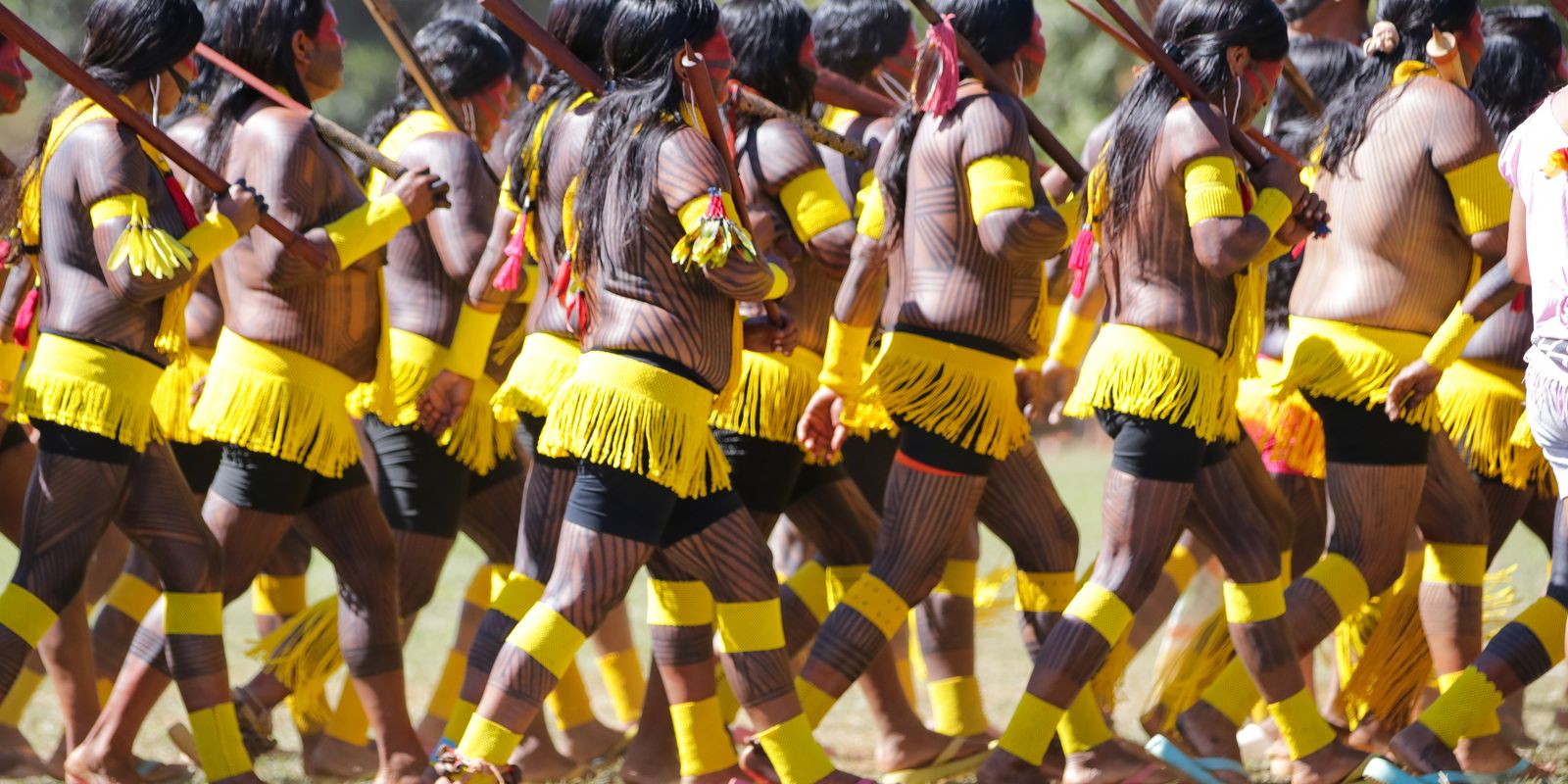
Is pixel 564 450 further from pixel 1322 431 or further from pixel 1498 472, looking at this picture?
pixel 1498 472

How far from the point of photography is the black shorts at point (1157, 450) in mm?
4684

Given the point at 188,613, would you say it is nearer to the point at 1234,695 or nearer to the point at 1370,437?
the point at 1234,695

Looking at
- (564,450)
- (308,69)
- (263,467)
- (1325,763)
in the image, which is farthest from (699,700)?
(308,69)

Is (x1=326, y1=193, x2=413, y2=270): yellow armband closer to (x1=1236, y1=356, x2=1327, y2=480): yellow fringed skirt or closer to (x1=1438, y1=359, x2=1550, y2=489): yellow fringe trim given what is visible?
(x1=1236, y1=356, x2=1327, y2=480): yellow fringed skirt

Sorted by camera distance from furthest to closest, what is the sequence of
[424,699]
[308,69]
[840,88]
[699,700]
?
[424,699] < [840,88] < [308,69] < [699,700]

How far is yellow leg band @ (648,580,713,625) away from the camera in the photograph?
4602mm

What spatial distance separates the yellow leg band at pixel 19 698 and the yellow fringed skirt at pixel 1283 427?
3.19m

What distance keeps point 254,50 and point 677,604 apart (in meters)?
→ 1.58

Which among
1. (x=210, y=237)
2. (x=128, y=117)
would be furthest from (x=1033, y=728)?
(x=128, y=117)

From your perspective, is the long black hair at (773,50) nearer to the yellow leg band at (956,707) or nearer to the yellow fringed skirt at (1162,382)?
the yellow fringed skirt at (1162,382)

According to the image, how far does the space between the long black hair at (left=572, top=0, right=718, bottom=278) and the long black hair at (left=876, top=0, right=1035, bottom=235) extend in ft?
2.61

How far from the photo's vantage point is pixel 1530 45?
5465 millimetres

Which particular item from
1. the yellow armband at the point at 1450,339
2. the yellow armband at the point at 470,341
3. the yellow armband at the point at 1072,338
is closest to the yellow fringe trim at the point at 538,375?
the yellow armband at the point at 470,341

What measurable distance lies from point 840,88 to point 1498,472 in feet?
6.36
